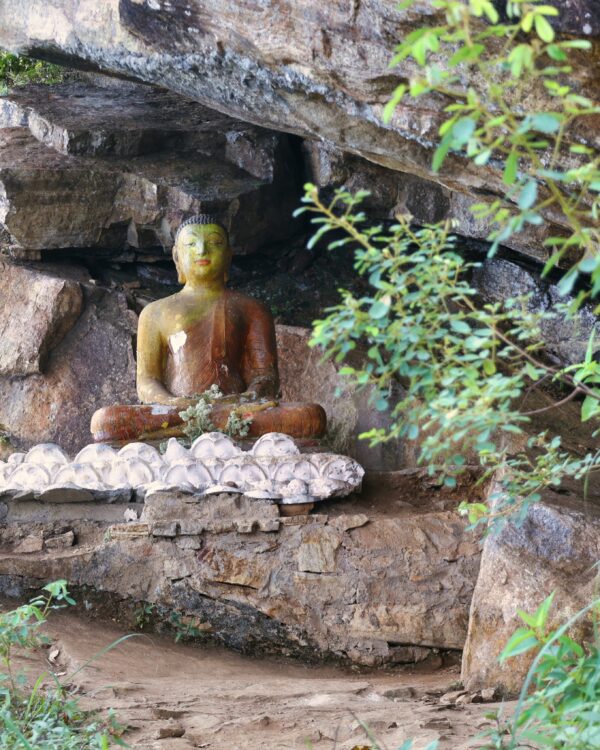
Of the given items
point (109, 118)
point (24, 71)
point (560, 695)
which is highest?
point (24, 71)

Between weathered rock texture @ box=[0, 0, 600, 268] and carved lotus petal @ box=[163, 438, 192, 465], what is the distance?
1.72m

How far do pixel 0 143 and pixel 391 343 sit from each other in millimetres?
6044

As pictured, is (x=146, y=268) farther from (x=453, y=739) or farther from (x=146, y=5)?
(x=453, y=739)

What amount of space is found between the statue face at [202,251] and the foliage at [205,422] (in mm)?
1059

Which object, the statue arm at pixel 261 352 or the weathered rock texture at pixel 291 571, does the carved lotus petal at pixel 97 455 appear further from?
the statue arm at pixel 261 352

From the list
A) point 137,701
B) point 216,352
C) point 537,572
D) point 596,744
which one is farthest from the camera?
point 216,352

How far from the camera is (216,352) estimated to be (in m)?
6.87

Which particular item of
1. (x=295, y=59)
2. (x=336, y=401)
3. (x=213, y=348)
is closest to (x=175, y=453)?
(x=213, y=348)

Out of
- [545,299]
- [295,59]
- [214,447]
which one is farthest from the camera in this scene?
[545,299]

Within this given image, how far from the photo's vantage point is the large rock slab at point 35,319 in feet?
25.6

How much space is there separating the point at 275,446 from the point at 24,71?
5011mm

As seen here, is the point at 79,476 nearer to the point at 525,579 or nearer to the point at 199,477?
the point at 199,477

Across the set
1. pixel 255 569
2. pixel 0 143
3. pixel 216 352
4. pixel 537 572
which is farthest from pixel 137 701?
pixel 0 143

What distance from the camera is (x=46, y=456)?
6.02m
